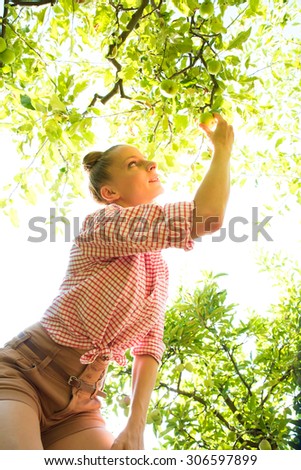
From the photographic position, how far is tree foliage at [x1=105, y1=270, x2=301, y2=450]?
192 centimetres

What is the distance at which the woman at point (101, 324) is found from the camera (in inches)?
40.1

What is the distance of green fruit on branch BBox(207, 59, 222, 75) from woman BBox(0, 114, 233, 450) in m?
0.14

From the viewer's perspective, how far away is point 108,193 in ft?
4.36

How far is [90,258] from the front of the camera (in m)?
1.18

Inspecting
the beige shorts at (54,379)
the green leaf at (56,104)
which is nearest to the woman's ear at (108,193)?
the green leaf at (56,104)

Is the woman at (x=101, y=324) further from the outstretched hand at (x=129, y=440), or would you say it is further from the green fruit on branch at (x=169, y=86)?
the green fruit on branch at (x=169, y=86)

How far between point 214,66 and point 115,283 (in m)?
0.64

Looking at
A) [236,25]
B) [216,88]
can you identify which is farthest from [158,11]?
[236,25]

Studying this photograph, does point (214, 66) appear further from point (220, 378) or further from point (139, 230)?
point (220, 378)

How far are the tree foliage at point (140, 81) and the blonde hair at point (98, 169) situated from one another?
71mm

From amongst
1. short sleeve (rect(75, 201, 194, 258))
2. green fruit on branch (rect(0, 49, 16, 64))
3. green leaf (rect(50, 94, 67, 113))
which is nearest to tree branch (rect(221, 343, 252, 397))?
short sleeve (rect(75, 201, 194, 258))

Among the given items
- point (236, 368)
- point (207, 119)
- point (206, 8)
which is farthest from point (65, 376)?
point (236, 368)
